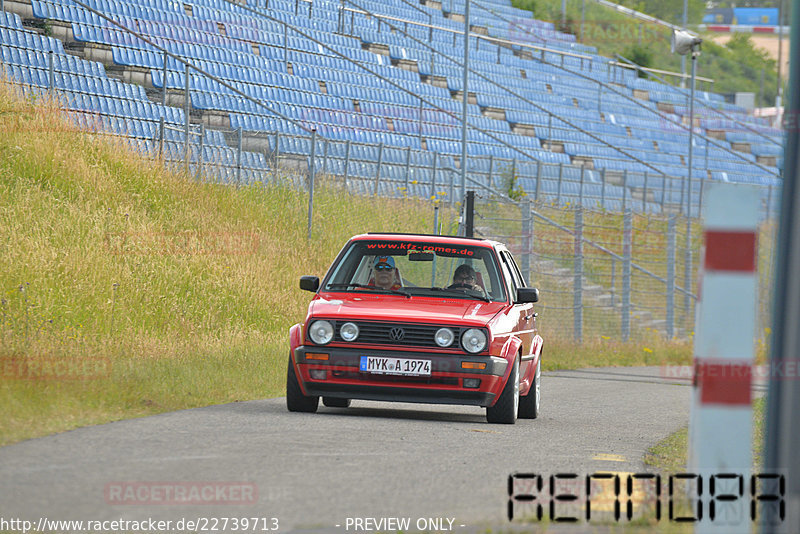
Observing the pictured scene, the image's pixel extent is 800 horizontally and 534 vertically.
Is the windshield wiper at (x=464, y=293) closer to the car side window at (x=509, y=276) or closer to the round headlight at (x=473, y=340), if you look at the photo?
the car side window at (x=509, y=276)

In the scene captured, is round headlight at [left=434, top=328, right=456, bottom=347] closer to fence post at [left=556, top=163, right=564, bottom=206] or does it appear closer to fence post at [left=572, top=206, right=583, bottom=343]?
fence post at [left=572, top=206, right=583, bottom=343]

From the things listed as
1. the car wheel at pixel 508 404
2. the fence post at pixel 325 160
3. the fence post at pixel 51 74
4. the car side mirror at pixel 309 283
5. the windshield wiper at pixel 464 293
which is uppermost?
the fence post at pixel 51 74

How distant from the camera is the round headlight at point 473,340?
35.5 ft

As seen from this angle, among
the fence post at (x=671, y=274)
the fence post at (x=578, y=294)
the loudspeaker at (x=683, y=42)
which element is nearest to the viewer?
the fence post at (x=578, y=294)

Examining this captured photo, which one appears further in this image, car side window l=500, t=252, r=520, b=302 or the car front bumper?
car side window l=500, t=252, r=520, b=302

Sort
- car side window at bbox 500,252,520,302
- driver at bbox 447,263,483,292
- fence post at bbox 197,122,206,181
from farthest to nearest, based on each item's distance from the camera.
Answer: fence post at bbox 197,122,206,181
car side window at bbox 500,252,520,302
driver at bbox 447,263,483,292

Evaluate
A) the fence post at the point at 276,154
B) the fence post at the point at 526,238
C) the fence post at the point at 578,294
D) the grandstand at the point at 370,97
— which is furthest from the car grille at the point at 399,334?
the fence post at the point at 276,154

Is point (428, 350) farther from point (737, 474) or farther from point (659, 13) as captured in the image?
Answer: point (659, 13)

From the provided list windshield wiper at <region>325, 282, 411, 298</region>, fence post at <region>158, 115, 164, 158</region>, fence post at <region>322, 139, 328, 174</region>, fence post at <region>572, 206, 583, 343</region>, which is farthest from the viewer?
fence post at <region>322, 139, 328, 174</region>

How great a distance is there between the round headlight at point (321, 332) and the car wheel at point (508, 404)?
60.9 inches

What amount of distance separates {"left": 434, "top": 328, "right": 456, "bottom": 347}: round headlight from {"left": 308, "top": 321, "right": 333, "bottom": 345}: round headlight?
91 centimetres

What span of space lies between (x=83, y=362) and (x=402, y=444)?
4.59 m

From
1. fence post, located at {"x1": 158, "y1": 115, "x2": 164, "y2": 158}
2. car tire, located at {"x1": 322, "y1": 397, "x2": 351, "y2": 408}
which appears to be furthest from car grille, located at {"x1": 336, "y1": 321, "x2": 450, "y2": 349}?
fence post, located at {"x1": 158, "y1": 115, "x2": 164, "y2": 158}

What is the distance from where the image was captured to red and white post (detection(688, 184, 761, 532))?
4.33 meters
